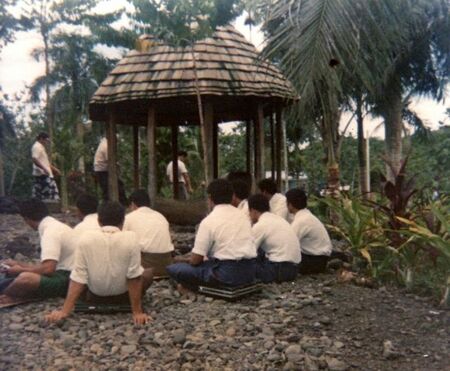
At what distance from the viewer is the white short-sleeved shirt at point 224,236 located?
546cm

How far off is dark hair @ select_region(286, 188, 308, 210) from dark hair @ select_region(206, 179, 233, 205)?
1374 millimetres

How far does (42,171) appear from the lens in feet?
34.6

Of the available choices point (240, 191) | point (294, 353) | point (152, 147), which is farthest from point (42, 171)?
point (294, 353)

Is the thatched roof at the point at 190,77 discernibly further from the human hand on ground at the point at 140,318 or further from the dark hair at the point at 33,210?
the human hand on ground at the point at 140,318

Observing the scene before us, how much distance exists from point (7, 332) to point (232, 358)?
1883 mm

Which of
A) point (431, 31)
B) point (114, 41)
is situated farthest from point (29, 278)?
point (431, 31)

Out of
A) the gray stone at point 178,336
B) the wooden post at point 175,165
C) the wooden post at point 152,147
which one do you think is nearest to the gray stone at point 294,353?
the gray stone at point 178,336

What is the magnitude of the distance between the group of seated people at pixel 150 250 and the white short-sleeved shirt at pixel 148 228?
11 millimetres

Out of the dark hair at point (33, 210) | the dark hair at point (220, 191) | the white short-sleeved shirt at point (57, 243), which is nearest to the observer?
the white short-sleeved shirt at point (57, 243)

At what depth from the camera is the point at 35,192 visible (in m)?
11.0

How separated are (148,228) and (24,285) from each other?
1.53 metres

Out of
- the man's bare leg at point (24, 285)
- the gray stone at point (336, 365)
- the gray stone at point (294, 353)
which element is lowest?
the gray stone at point (336, 365)

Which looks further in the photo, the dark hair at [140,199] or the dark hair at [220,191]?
the dark hair at [140,199]

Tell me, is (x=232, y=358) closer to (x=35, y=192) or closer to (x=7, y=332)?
(x=7, y=332)
